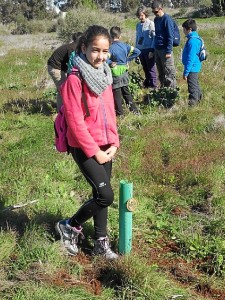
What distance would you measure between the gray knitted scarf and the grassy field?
4.47ft

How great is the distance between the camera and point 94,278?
11.2 ft

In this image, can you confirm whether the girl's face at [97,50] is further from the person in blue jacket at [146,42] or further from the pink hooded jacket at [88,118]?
the person in blue jacket at [146,42]

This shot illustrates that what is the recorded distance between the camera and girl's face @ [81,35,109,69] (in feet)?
9.99

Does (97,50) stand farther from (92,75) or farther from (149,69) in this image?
(149,69)

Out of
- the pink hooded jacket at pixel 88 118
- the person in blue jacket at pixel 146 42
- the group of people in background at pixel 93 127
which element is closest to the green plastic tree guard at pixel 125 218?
the group of people in background at pixel 93 127

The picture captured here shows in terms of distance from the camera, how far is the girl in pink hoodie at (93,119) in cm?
305

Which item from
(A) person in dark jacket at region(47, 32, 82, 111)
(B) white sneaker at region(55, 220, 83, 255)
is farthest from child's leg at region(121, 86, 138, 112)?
(B) white sneaker at region(55, 220, 83, 255)

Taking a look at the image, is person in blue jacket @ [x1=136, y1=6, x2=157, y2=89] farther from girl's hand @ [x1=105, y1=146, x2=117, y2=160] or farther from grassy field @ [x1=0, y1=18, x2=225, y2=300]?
girl's hand @ [x1=105, y1=146, x2=117, y2=160]

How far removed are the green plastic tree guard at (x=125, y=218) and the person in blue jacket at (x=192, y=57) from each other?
4.73 meters

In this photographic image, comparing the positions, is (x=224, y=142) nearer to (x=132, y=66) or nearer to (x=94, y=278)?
(x=94, y=278)

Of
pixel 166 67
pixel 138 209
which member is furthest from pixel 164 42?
pixel 138 209

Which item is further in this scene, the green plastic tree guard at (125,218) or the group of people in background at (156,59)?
the group of people in background at (156,59)

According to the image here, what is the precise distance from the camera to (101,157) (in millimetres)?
3230

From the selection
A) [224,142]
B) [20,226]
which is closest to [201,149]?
[224,142]
